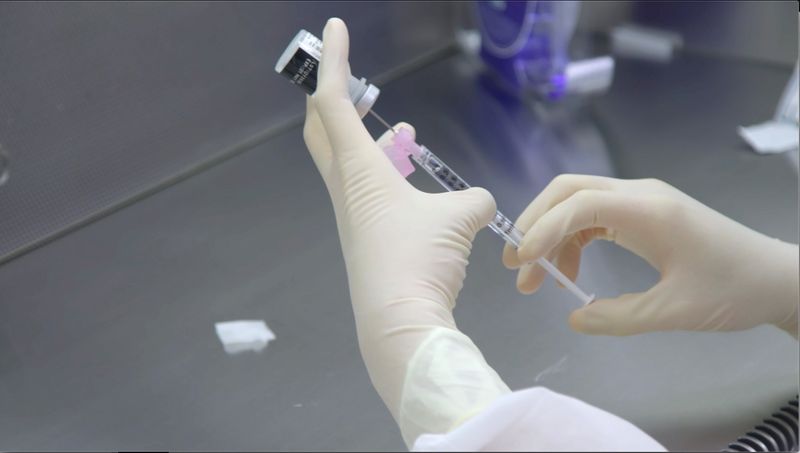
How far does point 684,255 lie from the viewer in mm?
917

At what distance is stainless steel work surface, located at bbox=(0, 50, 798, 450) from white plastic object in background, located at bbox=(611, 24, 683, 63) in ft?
0.68

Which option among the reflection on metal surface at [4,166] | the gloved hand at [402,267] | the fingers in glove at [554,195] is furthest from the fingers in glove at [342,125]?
the reflection on metal surface at [4,166]

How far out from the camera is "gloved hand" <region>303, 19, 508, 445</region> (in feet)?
2.51

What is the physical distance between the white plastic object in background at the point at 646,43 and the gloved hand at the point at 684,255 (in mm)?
890

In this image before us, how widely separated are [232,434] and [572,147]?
0.79 metres

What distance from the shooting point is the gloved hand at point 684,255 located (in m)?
0.90

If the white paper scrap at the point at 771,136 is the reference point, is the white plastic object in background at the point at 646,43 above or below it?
above

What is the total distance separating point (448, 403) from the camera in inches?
29.3

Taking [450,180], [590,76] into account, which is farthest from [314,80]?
[590,76]

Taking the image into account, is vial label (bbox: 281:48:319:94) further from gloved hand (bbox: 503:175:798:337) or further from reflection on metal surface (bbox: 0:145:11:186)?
reflection on metal surface (bbox: 0:145:11:186)

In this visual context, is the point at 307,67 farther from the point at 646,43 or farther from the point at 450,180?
the point at 646,43

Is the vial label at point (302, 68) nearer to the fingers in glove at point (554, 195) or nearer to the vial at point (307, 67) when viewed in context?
the vial at point (307, 67)

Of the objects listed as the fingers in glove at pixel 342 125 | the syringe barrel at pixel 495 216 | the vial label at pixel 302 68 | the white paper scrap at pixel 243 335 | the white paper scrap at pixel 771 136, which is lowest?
the white paper scrap at pixel 243 335

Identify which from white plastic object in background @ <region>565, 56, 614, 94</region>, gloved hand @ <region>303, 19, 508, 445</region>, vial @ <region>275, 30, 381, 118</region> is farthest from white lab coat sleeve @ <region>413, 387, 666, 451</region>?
white plastic object in background @ <region>565, 56, 614, 94</region>
